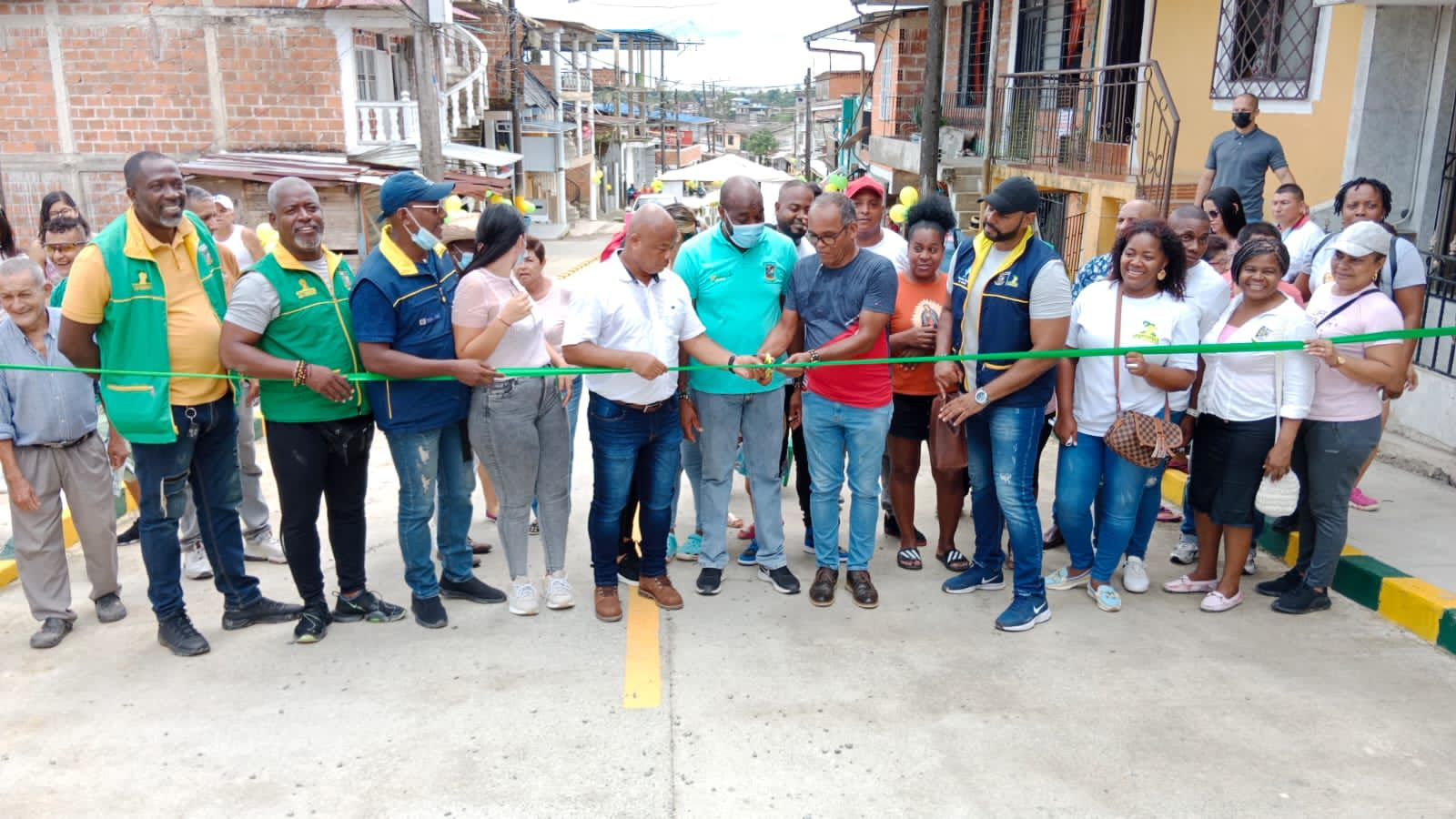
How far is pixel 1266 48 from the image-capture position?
1027cm

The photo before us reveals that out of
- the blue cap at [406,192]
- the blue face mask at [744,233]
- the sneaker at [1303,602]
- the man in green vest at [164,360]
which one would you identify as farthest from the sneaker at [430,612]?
the sneaker at [1303,602]

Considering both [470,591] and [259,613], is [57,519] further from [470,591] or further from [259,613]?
[470,591]

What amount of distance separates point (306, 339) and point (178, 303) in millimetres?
586

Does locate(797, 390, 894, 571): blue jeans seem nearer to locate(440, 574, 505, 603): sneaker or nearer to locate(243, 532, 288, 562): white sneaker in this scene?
locate(440, 574, 505, 603): sneaker

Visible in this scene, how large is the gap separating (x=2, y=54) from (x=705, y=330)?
20.1m

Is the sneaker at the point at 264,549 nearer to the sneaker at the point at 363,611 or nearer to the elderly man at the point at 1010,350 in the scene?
the sneaker at the point at 363,611

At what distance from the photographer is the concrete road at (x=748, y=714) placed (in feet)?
11.1

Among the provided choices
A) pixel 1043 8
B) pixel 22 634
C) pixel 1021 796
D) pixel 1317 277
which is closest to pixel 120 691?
pixel 22 634

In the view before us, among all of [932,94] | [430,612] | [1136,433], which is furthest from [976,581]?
[932,94]

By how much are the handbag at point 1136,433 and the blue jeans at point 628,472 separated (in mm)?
1962

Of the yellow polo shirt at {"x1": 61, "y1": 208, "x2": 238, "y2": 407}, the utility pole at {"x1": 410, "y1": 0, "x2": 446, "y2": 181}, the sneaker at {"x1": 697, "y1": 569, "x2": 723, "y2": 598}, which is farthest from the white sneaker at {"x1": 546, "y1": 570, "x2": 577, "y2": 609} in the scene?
the utility pole at {"x1": 410, "y1": 0, "x2": 446, "y2": 181}

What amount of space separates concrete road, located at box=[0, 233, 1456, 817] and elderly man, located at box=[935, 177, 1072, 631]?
1.54ft

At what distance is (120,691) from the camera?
412cm

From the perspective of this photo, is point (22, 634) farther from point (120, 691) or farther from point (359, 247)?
point (359, 247)
